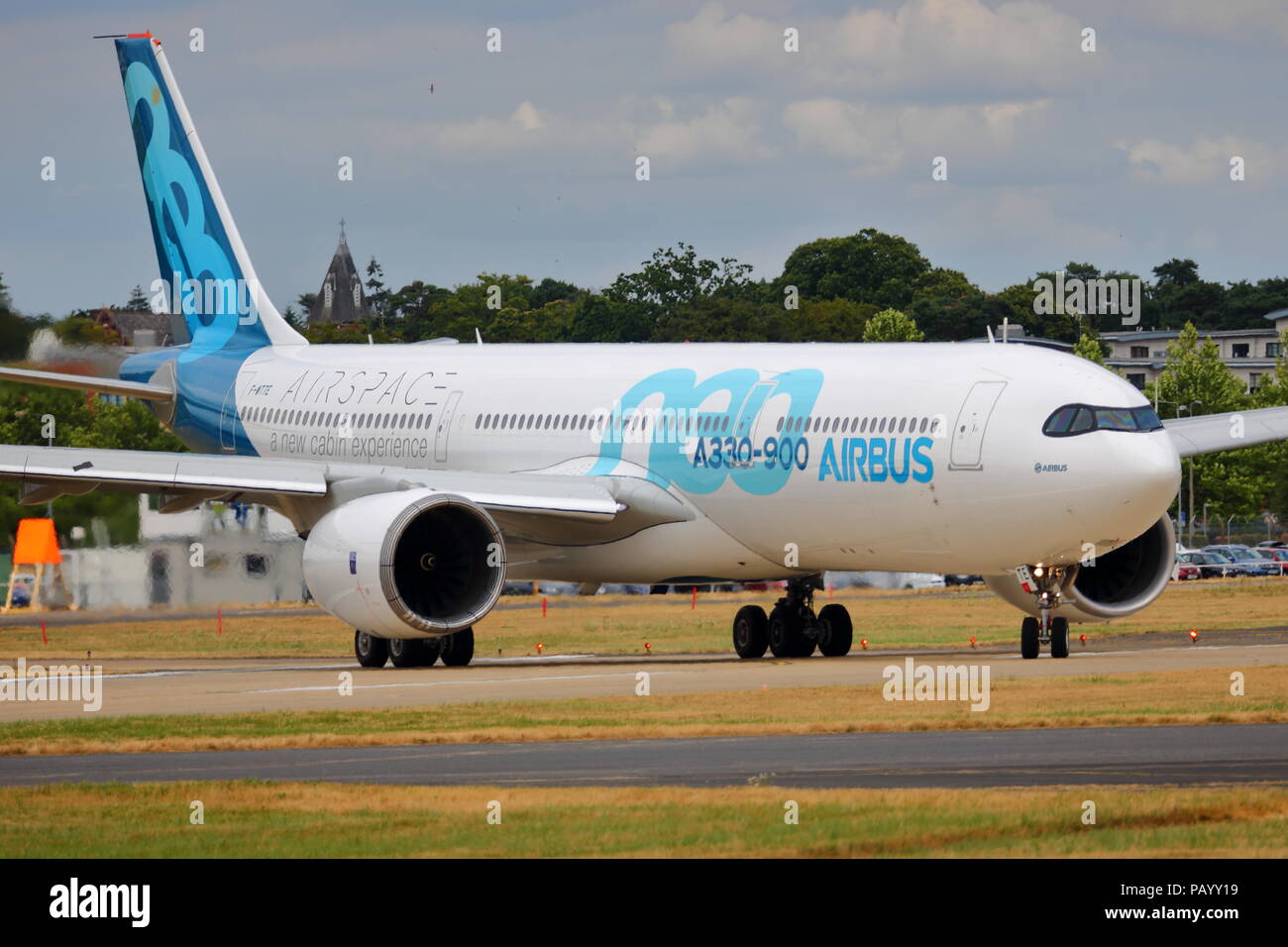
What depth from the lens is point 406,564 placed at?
3219 cm

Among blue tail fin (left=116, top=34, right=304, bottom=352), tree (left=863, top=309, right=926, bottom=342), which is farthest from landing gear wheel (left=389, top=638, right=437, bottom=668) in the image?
tree (left=863, top=309, right=926, bottom=342)

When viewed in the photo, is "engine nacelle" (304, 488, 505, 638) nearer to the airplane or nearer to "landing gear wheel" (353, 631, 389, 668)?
the airplane

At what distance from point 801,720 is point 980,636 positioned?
15.7 meters

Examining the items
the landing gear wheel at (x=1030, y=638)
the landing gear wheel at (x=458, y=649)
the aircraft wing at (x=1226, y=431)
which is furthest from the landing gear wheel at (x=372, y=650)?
the aircraft wing at (x=1226, y=431)

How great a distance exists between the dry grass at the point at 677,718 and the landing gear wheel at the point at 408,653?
24.3 ft

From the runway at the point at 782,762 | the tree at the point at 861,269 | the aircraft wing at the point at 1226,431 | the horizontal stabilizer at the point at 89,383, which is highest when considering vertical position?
the tree at the point at 861,269

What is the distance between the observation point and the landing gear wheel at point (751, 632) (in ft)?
110

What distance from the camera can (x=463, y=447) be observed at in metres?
36.7

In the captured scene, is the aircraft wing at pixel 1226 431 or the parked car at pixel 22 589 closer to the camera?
the aircraft wing at pixel 1226 431

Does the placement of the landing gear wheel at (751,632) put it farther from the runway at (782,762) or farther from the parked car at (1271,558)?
the parked car at (1271,558)

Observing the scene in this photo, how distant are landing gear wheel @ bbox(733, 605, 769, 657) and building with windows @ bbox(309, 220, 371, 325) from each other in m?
121

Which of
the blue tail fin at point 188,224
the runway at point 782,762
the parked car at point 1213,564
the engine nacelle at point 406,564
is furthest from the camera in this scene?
the parked car at point 1213,564

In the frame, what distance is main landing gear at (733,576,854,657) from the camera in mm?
33688
